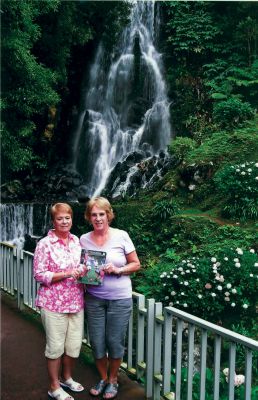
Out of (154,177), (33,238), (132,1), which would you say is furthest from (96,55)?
(33,238)

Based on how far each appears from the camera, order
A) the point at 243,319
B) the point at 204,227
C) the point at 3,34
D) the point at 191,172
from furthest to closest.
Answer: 1. the point at 191,172
2. the point at 3,34
3. the point at 204,227
4. the point at 243,319

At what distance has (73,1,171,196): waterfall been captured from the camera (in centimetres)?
1831

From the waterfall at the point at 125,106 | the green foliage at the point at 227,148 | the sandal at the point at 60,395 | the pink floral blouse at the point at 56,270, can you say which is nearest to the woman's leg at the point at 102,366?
the sandal at the point at 60,395

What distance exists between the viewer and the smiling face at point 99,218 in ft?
11.2

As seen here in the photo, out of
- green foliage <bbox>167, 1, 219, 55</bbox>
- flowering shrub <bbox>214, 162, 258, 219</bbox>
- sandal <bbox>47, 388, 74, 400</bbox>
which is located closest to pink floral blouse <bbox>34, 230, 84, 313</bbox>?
sandal <bbox>47, 388, 74, 400</bbox>

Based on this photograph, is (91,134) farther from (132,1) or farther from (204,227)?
(204,227)

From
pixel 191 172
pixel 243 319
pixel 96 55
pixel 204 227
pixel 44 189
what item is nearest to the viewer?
pixel 243 319

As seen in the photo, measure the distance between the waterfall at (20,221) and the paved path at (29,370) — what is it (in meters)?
9.38

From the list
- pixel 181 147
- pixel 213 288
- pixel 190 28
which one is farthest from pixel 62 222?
pixel 190 28

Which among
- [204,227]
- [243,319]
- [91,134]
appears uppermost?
[91,134]

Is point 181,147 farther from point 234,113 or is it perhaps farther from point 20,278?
point 20,278

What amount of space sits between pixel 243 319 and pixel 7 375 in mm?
3988

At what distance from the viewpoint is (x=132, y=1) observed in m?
20.7

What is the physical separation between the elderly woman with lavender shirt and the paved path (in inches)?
17.7
